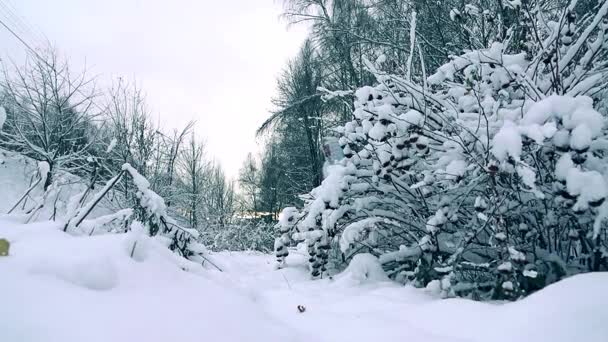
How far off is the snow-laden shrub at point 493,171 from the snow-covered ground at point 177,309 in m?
0.33

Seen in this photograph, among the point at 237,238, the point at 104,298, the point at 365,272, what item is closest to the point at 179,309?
the point at 104,298

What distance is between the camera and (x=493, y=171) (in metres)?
1.80

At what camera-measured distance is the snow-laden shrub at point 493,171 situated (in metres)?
1.73

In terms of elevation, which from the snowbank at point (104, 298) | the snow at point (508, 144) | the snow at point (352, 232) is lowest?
the snowbank at point (104, 298)

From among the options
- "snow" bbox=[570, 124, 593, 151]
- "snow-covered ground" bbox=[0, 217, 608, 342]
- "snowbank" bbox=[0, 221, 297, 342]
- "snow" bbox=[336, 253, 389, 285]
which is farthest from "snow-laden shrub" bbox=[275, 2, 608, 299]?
"snowbank" bbox=[0, 221, 297, 342]

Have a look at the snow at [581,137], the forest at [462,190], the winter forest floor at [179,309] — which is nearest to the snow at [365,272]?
the forest at [462,190]

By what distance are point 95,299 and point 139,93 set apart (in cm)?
1246

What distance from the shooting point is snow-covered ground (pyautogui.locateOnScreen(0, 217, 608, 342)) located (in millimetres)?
1064

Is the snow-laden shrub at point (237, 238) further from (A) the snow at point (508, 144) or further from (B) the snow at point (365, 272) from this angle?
(A) the snow at point (508, 144)

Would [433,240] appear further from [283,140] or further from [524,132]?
[283,140]

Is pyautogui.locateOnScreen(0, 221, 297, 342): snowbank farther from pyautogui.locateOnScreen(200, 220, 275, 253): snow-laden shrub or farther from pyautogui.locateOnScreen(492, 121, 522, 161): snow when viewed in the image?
pyautogui.locateOnScreen(200, 220, 275, 253): snow-laden shrub

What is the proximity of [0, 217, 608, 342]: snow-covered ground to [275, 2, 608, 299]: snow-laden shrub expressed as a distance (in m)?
0.33

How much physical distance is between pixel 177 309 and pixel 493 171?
1.61 metres

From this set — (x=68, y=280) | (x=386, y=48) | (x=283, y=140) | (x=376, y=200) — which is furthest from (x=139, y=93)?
(x=68, y=280)
